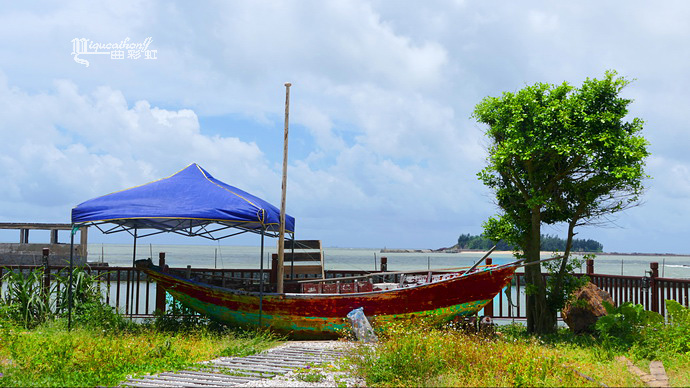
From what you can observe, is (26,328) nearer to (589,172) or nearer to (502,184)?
(502,184)

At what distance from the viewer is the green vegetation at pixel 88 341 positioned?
802 cm

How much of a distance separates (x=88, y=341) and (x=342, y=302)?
460 centimetres

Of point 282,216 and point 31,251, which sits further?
point 31,251

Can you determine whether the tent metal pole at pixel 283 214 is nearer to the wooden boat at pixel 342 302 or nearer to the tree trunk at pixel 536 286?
the wooden boat at pixel 342 302

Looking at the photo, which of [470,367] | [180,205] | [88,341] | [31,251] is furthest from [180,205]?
[31,251]

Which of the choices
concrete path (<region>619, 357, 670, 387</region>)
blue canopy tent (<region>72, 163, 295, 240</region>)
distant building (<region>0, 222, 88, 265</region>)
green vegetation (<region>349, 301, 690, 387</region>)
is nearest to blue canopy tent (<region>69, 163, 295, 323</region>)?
blue canopy tent (<region>72, 163, 295, 240</region>)

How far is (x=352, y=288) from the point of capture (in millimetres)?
12203

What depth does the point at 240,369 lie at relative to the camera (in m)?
8.16

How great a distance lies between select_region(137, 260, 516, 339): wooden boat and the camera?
11.2 m

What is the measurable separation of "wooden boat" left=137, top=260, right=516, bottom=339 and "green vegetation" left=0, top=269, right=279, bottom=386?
1.44ft

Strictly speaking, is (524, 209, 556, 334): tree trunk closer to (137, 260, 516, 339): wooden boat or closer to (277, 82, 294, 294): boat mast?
(137, 260, 516, 339): wooden boat

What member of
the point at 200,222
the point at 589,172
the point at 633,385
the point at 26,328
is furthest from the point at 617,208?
the point at 26,328

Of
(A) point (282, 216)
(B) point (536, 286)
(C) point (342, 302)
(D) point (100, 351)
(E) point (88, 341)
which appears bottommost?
(E) point (88, 341)

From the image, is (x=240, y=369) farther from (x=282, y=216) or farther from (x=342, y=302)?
(x=282, y=216)
